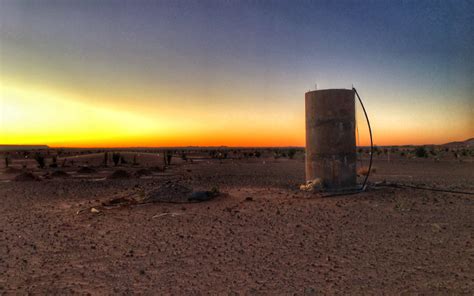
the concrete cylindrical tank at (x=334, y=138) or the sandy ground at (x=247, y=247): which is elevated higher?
the concrete cylindrical tank at (x=334, y=138)

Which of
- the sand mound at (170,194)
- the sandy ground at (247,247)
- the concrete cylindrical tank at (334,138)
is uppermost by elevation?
the concrete cylindrical tank at (334,138)

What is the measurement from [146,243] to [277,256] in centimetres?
265

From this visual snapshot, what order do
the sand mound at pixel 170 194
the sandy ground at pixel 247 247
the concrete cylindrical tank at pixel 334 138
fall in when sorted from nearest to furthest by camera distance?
1. the sandy ground at pixel 247 247
2. the sand mound at pixel 170 194
3. the concrete cylindrical tank at pixel 334 138

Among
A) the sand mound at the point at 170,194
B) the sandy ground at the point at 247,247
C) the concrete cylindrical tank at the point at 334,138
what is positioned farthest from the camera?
the concrete cylindrical tank at the point at 334,138

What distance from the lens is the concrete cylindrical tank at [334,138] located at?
12.3 metres

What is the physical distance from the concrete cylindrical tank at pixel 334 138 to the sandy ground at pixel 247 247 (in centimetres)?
129

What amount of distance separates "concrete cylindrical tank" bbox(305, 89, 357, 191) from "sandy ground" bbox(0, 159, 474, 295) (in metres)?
1.29

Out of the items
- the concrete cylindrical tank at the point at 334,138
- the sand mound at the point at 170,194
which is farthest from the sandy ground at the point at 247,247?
the concrete cylindrical tank at the point at 334,138

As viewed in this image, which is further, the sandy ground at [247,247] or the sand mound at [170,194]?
the sand mound at [170,194]

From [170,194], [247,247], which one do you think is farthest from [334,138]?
[247,247]

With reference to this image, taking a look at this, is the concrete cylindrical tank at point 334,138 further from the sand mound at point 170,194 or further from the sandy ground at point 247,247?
the sand mound at point 170,194

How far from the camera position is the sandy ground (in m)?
4.78

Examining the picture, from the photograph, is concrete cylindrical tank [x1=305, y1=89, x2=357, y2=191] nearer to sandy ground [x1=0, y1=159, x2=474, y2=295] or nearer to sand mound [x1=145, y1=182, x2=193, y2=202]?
sandy ground [x1=0, y1=159, x2=474, y2=295]

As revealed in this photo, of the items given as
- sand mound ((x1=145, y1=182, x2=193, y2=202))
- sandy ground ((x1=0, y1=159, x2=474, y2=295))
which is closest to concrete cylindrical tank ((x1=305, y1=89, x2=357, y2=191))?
sandy ground ((x1=0, y1=159, x2=474, y2=295))
